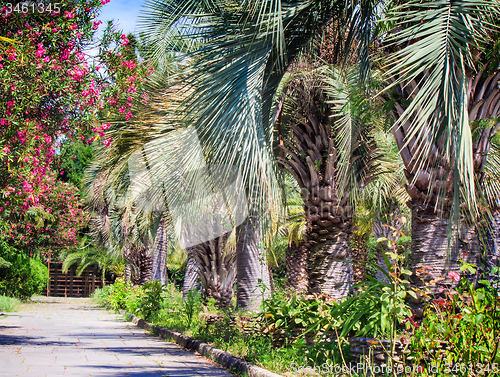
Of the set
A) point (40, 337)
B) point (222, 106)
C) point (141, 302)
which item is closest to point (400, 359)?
point (222, 106)

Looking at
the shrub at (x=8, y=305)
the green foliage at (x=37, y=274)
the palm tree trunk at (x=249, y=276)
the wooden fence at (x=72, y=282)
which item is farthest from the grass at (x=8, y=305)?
the wooden fence at (x=72, y=282)

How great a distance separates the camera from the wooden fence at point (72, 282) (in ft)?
144

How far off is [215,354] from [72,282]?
39.8 metres

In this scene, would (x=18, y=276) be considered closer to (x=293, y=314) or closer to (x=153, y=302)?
(x=153, y=302)

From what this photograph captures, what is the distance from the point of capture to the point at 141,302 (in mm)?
16359

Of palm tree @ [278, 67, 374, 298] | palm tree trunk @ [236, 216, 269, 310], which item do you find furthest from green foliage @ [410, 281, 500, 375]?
palm tree trunk @ [236, 216, 269, 310]

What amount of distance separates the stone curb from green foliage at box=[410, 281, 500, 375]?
1746mm

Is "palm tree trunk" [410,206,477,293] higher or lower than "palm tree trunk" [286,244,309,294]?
higher

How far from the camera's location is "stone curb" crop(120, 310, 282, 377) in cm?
620

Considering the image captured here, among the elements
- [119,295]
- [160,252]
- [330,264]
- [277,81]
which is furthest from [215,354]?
[119,295]

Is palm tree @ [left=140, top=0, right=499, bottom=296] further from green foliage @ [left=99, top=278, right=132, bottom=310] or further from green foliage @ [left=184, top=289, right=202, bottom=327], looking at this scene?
green foliage @ [left=99, top=278, right=132, bottom=310]

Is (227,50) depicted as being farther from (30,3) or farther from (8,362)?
(8,362)

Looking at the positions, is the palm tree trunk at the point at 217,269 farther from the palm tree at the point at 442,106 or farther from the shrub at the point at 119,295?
the shrub at the point at 119,295

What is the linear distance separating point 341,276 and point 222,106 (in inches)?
127
